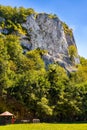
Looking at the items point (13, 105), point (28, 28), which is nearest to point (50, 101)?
point (13, 105)

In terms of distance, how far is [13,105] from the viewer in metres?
78.8

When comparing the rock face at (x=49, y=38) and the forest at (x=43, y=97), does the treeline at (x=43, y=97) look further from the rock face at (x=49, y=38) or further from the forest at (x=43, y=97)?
the rock face at (x=49, y=38)

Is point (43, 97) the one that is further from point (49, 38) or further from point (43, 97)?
point (49, 38)

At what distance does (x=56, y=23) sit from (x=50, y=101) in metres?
110

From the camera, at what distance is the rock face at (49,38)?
16112 centimetres

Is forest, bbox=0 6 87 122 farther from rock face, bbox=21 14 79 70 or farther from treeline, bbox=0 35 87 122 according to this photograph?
rock face, bbox=21 14 79 70

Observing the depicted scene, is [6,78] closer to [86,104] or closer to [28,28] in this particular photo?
[86,104]

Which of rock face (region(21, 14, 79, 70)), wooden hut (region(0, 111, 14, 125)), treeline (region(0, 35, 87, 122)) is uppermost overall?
rock face (region(21, 14, 79, 70))

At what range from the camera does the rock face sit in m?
161

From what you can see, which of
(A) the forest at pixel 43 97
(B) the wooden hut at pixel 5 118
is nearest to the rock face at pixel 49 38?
(A) the forest at pixel 43 97

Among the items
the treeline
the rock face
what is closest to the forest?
the treeline

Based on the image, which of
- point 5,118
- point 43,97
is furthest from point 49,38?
point 5,118

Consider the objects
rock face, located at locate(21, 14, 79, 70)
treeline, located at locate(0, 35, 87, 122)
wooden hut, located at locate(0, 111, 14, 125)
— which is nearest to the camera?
wooden hut, located at locate(0, 111, 14, 125)

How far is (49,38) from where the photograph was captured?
577 feet
